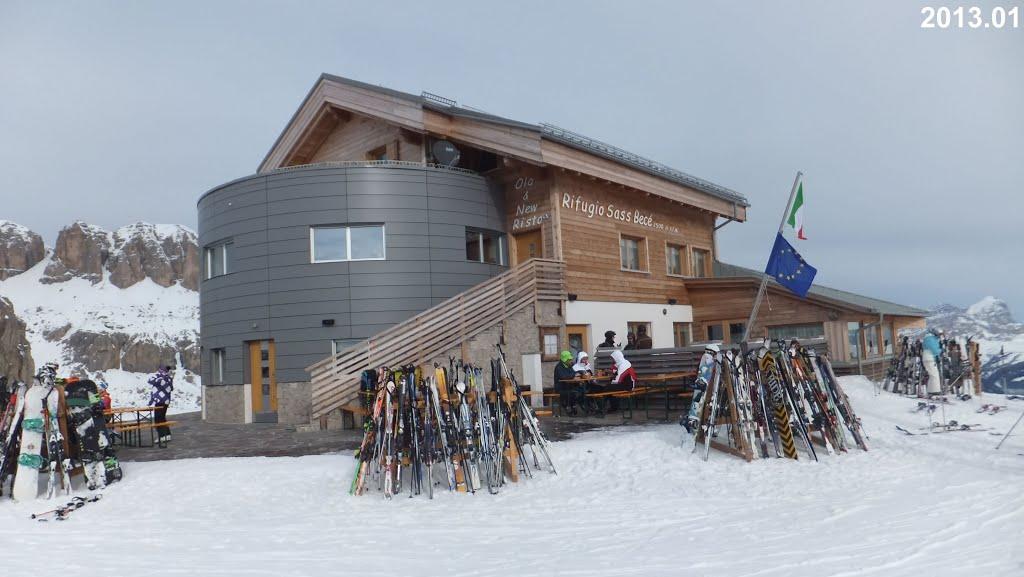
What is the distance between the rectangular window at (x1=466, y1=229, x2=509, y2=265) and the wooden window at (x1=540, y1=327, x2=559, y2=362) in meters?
2.66

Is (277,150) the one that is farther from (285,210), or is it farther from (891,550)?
(891,550)

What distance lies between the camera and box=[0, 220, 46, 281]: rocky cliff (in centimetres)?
9919

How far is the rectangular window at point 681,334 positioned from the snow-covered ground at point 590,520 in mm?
10895

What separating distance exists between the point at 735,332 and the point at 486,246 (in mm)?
8651

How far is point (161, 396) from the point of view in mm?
13070

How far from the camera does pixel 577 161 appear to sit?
17328 mm

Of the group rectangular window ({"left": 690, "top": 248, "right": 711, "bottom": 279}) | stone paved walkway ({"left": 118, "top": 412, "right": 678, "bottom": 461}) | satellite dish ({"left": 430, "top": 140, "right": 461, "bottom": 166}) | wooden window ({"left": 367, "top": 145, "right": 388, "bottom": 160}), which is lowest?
stone paved walkway ({"left": 118, "top": 412, "right": 678, "bottom": 461})

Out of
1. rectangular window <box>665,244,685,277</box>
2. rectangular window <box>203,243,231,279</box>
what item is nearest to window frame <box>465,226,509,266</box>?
rectangular window <box>665,244,685,277</box>

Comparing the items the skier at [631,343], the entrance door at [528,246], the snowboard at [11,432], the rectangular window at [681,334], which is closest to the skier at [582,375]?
the skier at [631,343]

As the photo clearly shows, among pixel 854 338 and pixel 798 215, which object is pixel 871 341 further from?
pixel 798 215

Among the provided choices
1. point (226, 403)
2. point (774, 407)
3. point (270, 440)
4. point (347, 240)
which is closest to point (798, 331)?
point (774, 407)

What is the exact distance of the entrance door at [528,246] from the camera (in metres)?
18.1

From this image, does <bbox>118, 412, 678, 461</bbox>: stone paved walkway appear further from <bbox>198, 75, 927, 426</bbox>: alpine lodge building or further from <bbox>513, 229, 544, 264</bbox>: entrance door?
<bbox>513, 229, 544, 264</bbox>: entrance door

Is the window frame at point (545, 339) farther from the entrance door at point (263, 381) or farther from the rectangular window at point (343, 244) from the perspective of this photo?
the entrance door at point (263, 381)
